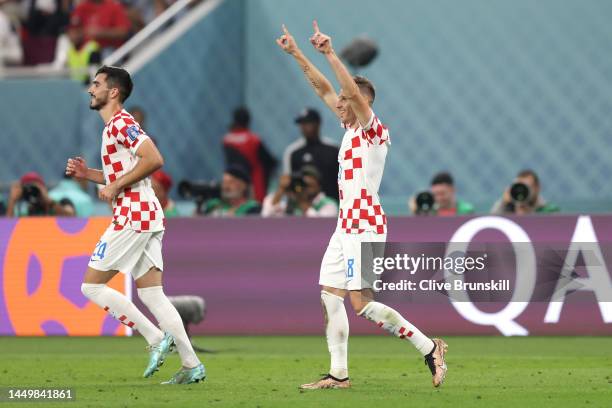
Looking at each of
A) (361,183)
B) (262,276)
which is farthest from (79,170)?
(262,276)

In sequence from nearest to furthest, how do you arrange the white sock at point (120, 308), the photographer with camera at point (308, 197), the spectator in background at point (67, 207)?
the white sock at point (120, 308)
the photographer with camera at point (308, 197)
the spectator in background at point (67, 207)

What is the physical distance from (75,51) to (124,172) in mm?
10027

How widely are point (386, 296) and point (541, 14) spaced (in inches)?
321

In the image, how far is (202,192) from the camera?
53.9 feet

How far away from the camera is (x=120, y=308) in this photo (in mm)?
10086

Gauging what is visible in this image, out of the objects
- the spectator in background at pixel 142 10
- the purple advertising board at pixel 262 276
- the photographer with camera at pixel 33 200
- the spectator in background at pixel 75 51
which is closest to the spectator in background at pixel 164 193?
the purple advertising board at pixel 262 276

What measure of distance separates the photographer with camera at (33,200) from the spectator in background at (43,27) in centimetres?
496

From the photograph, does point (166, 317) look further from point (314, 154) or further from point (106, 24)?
point (106, 24)

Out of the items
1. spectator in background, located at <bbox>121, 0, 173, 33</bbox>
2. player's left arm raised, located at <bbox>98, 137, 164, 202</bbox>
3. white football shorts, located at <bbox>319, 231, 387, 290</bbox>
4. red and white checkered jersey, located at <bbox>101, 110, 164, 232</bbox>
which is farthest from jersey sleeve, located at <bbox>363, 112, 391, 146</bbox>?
spectator in background, located at <bbox>121, 0, 173, 33</bbox>

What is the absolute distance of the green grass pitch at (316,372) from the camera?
Answer: 908 cm

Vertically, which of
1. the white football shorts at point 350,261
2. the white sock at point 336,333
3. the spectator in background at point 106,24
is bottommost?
the white sock at point 336,333

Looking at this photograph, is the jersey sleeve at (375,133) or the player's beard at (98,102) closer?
the jersey sleeve at (375,133)

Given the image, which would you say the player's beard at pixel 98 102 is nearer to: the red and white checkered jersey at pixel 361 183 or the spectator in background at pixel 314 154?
the red and white checkered jersey at pixel 361 183

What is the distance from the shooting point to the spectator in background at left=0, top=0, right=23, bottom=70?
19.8m
